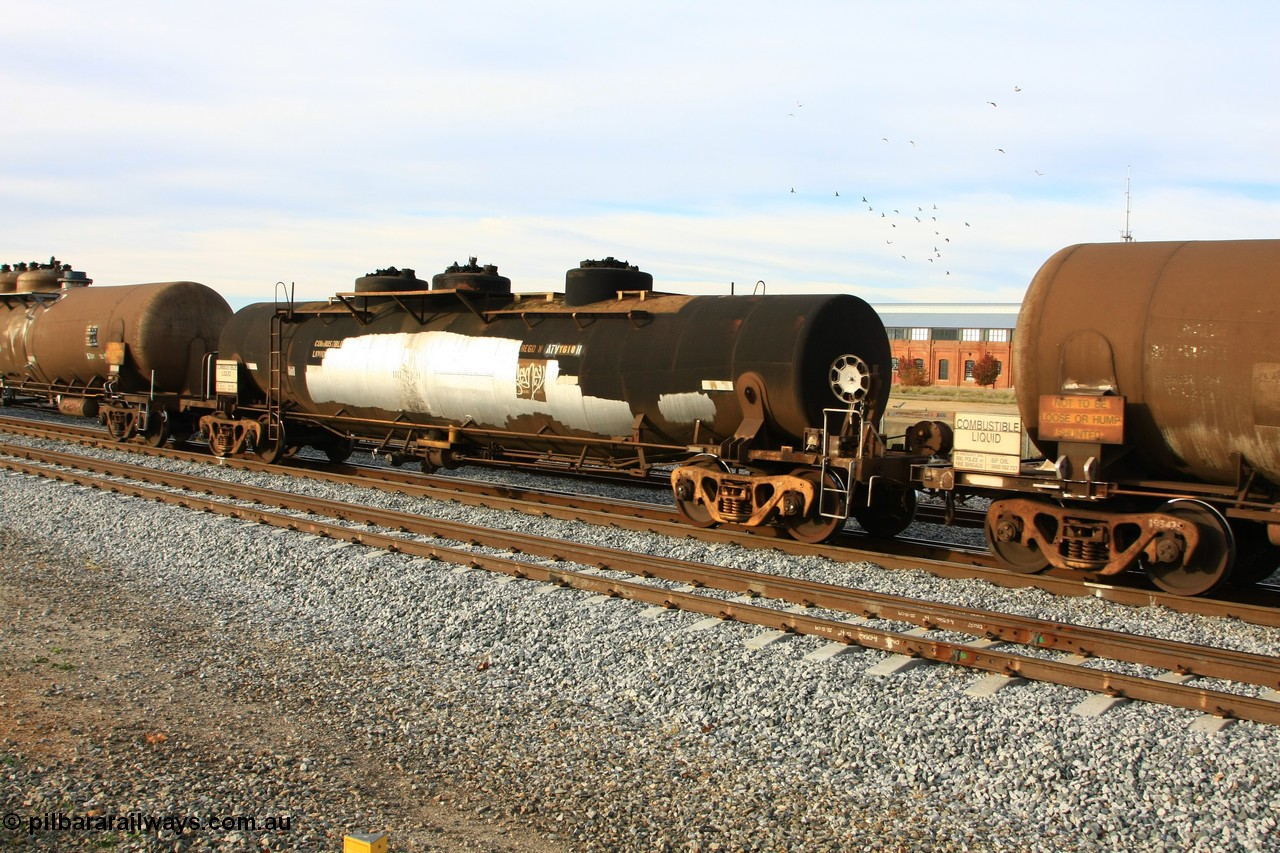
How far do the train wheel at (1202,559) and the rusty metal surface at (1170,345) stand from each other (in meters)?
Answer: 0.44

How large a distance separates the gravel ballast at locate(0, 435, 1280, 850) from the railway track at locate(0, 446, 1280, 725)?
25 cm

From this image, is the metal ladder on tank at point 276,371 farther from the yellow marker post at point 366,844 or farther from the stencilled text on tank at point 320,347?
the yellow marker post at point 366,844

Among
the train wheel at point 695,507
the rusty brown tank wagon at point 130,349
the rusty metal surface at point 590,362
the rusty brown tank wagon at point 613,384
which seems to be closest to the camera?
the rusty brown tank wagon at point 613,384

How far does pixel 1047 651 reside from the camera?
845 cm

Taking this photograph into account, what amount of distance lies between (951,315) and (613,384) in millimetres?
83797

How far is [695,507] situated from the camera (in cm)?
1414

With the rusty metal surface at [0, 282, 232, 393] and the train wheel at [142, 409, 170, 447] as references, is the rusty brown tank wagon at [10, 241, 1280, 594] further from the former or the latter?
the rusty metal surface at [0, 282, 232, 393]

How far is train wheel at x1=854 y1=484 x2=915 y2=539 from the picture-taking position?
13.3 m

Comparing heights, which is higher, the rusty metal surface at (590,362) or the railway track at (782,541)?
the rusty metal surface at (590,362)

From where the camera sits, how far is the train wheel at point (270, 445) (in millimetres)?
20172

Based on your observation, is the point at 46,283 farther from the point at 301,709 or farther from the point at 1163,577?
the point at 1163,577

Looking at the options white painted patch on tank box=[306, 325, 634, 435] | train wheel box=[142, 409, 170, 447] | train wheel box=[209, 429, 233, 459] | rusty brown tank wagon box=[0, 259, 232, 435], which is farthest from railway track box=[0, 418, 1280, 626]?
rusty brown tank wagon box=[0, 259, 232, 435]

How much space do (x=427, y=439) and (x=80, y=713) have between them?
10547 millimetres

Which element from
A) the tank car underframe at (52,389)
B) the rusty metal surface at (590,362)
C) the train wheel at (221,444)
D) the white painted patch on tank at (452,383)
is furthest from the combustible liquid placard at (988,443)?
the tank car underframe at (52,389)
